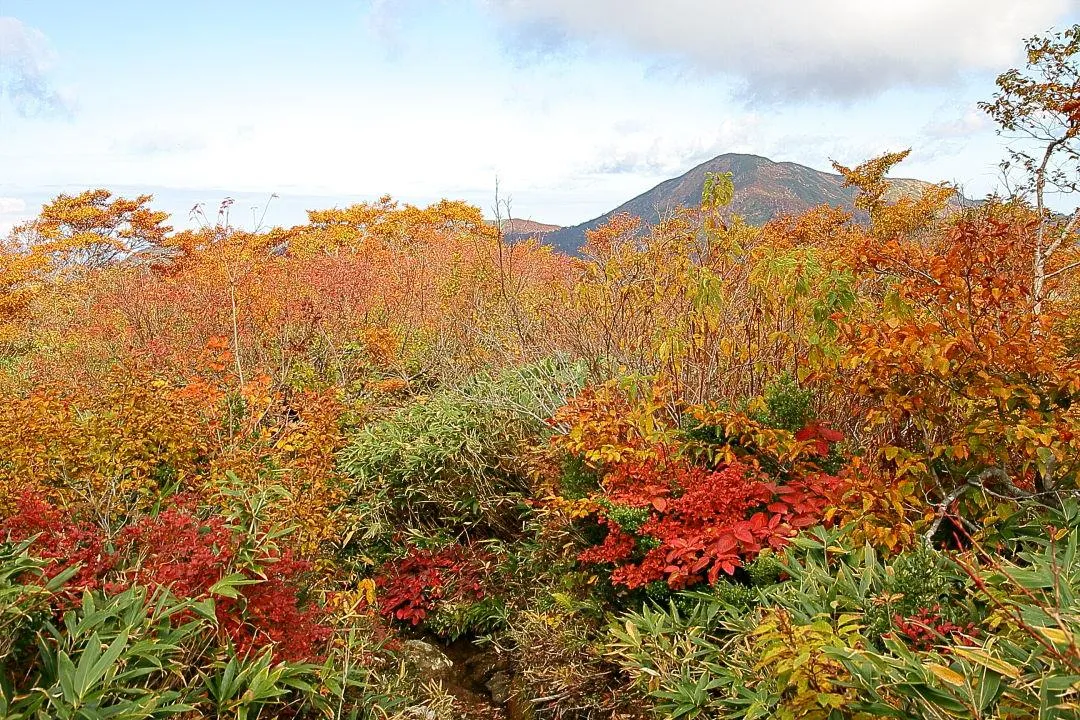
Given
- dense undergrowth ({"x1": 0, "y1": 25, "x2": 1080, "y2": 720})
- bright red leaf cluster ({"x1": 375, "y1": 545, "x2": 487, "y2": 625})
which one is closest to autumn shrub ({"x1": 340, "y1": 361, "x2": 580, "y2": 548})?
dense undergrowth ({"x1": 0, "y1": 25, "x2": 1080, "y2": 720})

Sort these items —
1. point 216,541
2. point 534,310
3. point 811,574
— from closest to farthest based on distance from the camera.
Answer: point 216,541
point 811,574
point 534,310

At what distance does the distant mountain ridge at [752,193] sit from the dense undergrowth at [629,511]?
20.2 inches

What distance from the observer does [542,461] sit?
13.9 ft

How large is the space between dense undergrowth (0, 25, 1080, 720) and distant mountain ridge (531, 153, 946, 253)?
51 centimetres

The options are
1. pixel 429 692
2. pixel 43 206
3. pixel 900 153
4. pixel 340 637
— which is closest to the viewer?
pixel 340 637

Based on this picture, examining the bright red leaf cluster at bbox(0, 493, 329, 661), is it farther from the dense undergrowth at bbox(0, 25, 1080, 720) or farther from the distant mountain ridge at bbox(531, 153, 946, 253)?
the distant mountain ridge at bbox(531, 153, 946, 253)

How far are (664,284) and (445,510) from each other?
2243mm

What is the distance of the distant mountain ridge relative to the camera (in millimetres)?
5696

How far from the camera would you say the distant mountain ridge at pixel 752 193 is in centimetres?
570

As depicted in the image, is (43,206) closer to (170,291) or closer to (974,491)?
(170,291)

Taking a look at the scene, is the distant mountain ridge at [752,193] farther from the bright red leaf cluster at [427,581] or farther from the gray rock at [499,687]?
the gray rock at [499,687]

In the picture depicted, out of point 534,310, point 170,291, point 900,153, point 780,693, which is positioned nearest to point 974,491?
point 780,693

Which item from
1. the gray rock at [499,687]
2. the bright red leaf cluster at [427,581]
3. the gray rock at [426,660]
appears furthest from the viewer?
the bright red leaf cluster at [427,581]

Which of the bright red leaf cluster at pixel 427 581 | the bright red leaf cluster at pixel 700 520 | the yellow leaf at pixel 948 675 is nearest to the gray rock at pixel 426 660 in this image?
the bright red leaf cluster at pixel 427 581
